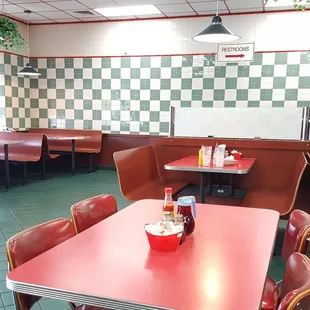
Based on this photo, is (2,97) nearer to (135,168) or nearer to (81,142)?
(81,142)

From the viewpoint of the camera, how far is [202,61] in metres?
7.63

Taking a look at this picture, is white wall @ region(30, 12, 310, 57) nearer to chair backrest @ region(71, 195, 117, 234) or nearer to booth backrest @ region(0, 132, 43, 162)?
booth backrest @ region(0, 132, 43, 162)

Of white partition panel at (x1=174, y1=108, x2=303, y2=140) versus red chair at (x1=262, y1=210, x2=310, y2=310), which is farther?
white partition panel at (x1=174, y1=108, x2=303, y2=140)

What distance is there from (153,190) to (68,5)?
183 inches

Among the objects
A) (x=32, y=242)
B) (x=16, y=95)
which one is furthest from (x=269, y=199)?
(x=16, y=95)

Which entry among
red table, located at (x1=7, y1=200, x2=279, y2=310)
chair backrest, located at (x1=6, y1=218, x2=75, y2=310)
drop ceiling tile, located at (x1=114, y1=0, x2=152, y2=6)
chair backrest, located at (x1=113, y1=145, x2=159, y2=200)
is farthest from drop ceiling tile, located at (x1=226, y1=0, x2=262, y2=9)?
chair backrest, located at (x1=6, y1=218, x2=75, y2=310)

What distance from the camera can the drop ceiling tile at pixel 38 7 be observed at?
7.07 meters

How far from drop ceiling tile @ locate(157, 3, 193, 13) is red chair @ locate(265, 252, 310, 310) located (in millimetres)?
6351

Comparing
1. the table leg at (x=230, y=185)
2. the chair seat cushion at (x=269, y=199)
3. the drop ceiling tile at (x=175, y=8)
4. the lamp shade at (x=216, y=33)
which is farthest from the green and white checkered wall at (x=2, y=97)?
the chair seat cushion at (x=269, y=199)

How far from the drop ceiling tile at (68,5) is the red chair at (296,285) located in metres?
6.71

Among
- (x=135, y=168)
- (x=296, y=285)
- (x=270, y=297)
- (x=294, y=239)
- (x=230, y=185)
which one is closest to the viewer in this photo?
(x=296, y=285)

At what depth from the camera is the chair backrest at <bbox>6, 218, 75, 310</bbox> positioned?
150cm

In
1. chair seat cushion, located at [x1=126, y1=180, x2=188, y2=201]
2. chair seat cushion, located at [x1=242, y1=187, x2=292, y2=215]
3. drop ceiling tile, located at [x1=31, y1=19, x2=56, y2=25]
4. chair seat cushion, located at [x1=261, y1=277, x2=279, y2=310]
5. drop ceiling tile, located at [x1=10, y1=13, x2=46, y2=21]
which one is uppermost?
drop ceiling tile, located at [x1=10, y1=13, x2=46, y2=21]

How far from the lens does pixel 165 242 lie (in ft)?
4.99
